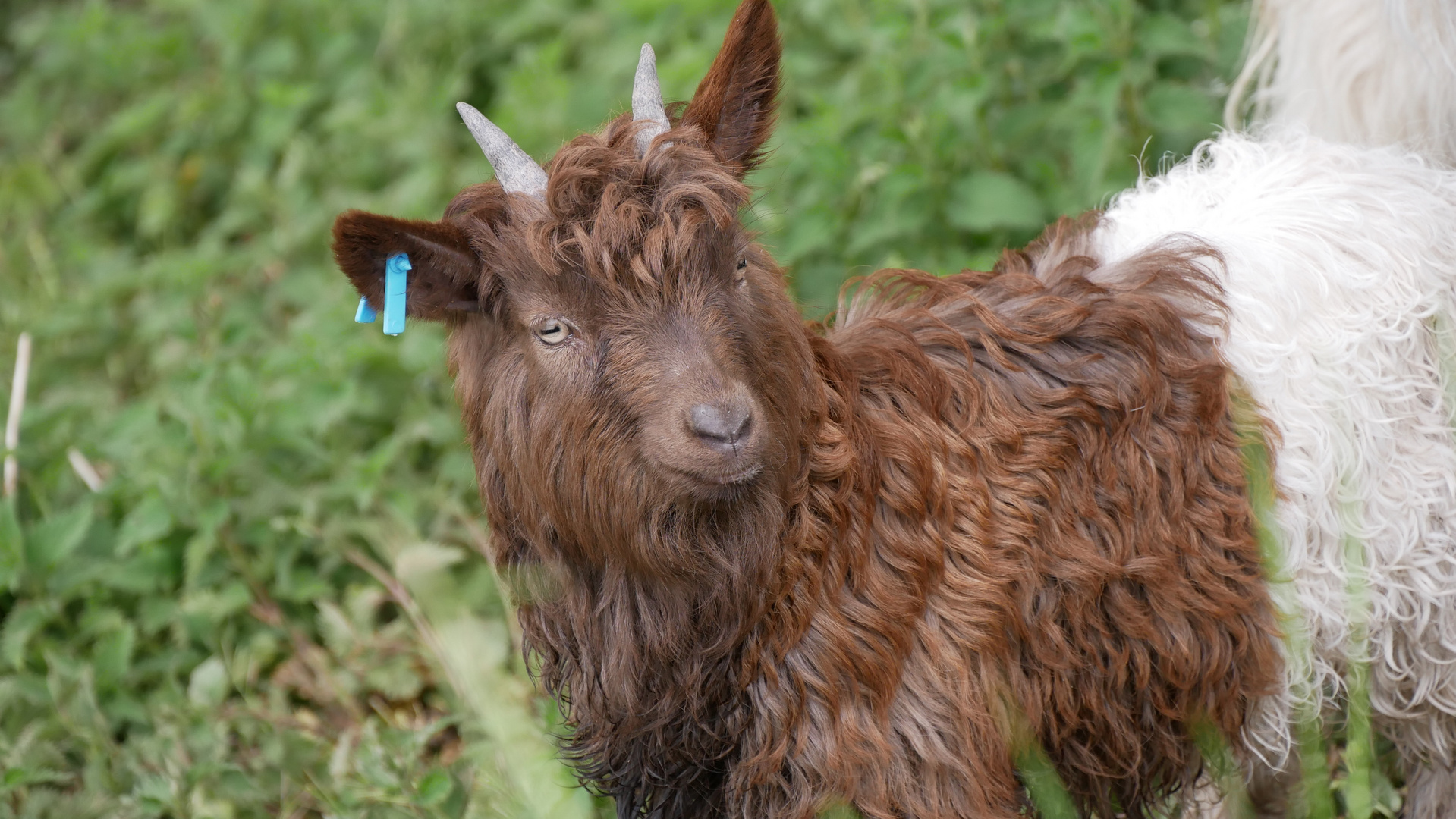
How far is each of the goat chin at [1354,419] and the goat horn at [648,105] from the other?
1277 millimetres

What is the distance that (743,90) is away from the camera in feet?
9.64

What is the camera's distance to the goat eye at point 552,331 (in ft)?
8.88

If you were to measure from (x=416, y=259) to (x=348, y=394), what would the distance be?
2484 mm

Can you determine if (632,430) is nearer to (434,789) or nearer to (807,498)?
(807,498)

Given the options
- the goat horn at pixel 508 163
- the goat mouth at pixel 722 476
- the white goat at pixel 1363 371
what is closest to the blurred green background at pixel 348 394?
the goat mouth at pixel 722 476

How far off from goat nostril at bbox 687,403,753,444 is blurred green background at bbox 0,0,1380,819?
0.75m

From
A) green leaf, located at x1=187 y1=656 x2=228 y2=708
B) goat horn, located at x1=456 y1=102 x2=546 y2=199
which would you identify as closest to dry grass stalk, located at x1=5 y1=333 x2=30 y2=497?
green leaf, located at x1=187 y1=656 x2=228 y2=708

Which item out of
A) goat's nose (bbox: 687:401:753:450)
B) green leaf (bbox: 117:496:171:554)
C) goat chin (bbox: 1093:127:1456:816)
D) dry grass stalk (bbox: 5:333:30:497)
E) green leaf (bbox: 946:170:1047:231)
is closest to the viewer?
goat's nose (bbox: 687:401:753:450)

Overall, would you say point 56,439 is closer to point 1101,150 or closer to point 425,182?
point 425,182

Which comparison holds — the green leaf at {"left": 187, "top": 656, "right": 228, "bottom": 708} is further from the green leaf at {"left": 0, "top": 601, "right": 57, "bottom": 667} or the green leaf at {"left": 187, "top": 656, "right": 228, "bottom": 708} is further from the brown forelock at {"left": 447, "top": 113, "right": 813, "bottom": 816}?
the brown forelock at {"left": 447, "top": 113, "right": 813, "bottom": 816}

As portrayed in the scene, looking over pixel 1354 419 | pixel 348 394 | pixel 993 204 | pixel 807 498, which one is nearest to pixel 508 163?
pixel 807 498

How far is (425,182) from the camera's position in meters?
6.30

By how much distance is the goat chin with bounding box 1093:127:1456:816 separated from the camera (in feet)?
10.1

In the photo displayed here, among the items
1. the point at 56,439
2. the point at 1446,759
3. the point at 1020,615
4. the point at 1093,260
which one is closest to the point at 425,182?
the point at 56,439
